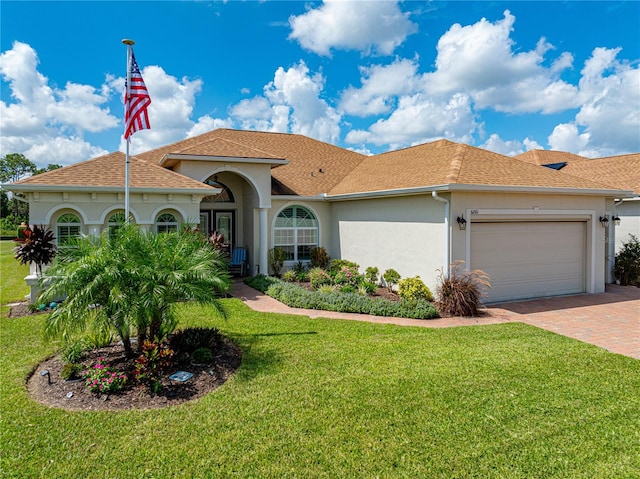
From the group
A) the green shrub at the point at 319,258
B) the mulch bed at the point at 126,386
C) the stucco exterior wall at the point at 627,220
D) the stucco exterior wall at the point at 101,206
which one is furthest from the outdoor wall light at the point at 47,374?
the stucco exterior wall at the point at 627,220

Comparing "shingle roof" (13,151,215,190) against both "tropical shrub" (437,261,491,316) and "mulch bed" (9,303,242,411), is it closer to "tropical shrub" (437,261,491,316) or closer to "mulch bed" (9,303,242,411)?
"mulch bed" (9,303,242,411)

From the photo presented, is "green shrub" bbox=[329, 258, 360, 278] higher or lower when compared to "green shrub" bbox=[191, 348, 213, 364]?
higher

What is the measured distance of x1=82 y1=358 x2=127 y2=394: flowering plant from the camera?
5.63 m

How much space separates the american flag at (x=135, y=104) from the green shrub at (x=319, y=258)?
924 cm

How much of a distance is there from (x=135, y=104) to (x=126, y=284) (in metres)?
5.41

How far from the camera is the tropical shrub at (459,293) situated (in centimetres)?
1048

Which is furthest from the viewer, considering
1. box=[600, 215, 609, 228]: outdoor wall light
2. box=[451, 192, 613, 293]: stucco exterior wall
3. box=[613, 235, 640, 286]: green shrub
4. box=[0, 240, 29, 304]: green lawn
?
box=[613, 235, 640, 286]: green shrub

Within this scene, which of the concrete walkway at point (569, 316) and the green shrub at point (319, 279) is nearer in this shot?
the concrete walkway at point (569, 316)

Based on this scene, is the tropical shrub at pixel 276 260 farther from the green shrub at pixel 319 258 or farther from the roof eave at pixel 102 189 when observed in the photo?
the roof eave at pixel 102 189

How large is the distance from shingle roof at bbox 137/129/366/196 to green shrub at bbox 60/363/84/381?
10.1 metres

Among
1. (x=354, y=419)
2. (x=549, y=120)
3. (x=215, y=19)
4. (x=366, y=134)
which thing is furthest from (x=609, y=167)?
(x=354, y=419)

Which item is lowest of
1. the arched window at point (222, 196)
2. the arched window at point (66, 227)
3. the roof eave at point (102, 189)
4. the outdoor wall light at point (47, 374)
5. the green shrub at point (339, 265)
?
the outdoor wall light at point (47, 374)

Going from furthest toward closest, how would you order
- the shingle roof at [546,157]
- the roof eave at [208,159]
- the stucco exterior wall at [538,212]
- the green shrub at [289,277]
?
the shingle roof at [546,157] < the green shrub at [289,277] < the roof eave at [208,159] < the stucco exterior wall at [538,212]

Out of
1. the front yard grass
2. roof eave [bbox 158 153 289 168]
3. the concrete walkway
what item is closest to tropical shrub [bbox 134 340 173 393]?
the front yard grass
